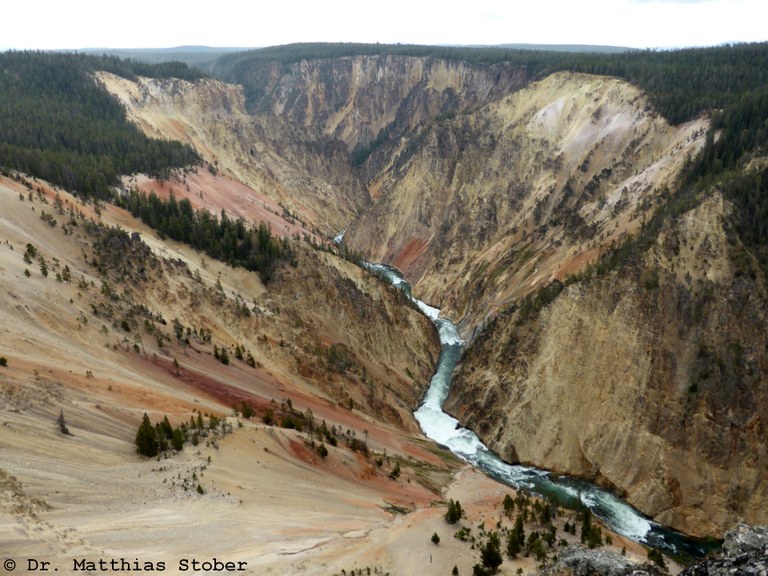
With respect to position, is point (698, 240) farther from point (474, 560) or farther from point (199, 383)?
point (199, 383)

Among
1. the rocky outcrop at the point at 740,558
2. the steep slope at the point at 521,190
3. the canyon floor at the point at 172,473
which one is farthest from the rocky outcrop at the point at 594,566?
the steep slope at the point at 521,190

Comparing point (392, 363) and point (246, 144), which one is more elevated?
point (246, 144)

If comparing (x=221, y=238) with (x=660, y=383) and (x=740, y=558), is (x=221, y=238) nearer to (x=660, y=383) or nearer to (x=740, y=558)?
(x=660, y=383)

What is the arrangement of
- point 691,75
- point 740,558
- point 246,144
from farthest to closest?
point 246,144 → point 691,75 → point 740,558

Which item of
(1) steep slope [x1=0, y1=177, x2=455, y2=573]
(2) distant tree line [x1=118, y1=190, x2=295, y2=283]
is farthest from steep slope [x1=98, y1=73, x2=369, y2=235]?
(1) steep slope [x1=0, y1=177, x2=455, y2=573]

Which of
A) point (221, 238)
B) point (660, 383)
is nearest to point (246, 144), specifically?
point (221, 238)

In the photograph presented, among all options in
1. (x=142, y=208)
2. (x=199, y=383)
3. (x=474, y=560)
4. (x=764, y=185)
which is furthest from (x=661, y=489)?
(x=142, y=208)
